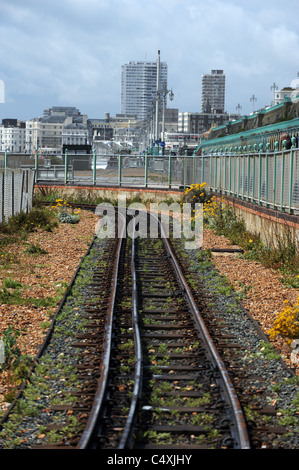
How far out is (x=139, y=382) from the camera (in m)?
7.95

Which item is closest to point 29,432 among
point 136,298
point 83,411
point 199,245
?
point 83,411

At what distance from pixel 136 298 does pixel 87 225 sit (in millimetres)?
13445

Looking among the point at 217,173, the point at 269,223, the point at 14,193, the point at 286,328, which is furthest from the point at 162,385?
the point at 217,173

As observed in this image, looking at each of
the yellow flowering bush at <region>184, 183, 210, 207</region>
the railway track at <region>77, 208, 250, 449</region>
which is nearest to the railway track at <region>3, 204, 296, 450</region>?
the railway track at <region>77, 208, 250, 449</region>

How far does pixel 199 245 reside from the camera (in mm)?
20484

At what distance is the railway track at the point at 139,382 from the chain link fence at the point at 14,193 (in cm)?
931

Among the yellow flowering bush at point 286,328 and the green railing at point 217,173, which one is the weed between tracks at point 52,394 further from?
the green railing at point 217,173

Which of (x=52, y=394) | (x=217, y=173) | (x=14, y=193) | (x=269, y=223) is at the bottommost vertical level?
(x=52, y=394)

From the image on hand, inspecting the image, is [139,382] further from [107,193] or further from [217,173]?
[107,193]

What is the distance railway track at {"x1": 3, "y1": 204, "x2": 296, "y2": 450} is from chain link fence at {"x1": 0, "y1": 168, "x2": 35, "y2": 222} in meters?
9.31

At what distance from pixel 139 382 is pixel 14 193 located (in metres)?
17.0

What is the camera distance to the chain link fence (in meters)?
22.2

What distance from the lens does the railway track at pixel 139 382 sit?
674cm

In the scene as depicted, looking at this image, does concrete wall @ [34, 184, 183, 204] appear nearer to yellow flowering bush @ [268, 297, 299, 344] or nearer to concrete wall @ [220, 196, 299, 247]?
concrete wall @ [220, 196, 299, 247]
